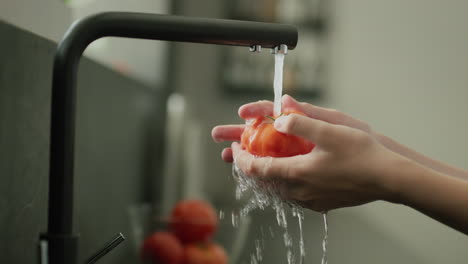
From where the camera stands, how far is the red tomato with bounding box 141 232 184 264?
116cm

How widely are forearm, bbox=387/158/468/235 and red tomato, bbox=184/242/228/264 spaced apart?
694 millimetres

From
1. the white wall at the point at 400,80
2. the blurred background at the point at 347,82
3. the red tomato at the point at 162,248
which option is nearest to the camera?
the red tomato at the point at 162,248

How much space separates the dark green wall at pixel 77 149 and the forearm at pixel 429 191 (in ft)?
1.37

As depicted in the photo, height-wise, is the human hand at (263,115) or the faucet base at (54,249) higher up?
the human hand at (263,115)

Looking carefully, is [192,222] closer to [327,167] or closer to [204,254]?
[204,254]

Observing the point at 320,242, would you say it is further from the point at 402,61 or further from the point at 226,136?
the point at 402,61

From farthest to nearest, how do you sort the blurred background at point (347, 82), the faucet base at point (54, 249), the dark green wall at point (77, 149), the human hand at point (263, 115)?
the blurred background at point (347, 82) → the human hand at point (263, 115) → the dark green wall at point (77, 149) → the faucet base at point (54, 249)

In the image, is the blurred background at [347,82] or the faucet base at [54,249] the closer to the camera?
the faucet base at [54,249]

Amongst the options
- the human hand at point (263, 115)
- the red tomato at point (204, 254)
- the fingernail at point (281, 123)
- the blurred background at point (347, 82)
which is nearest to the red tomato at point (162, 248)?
the red tomato at point (204, 254)

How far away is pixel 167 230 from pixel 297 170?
67cm

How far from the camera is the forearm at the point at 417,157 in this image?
2.65ft

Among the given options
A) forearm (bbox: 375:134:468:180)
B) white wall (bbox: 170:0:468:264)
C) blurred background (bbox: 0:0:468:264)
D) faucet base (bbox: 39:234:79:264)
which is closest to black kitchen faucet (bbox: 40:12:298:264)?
faucet base (bbox: 39:234:79:264)

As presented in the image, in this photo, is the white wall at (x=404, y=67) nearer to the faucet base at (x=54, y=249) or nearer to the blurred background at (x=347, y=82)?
the blurred background at (x=347, y=82)

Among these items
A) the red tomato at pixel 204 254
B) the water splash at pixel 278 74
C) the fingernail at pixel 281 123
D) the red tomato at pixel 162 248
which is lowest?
the red tomato at pixel 204 254
